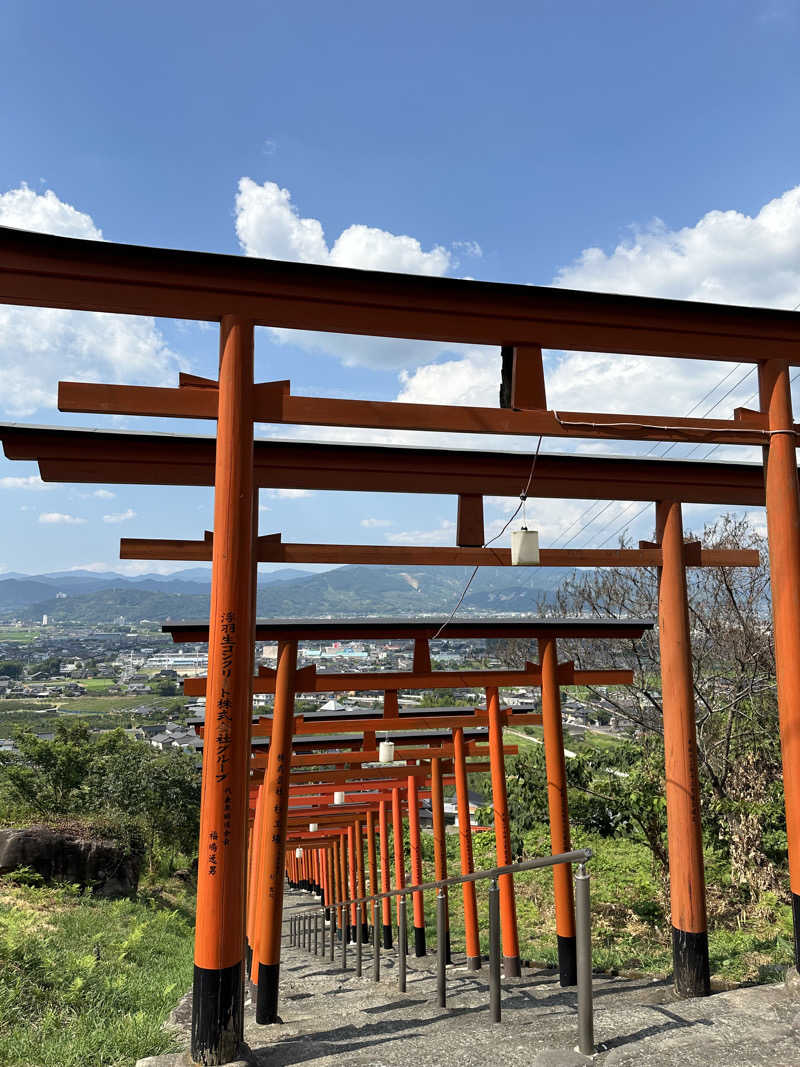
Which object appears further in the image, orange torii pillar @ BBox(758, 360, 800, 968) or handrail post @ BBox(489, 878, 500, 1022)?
orange torii pillar @ BBox(758, 360, 800, 968)

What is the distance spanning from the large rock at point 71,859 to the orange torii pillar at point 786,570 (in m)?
14.1

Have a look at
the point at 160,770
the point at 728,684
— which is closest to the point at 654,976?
the point at 728,684

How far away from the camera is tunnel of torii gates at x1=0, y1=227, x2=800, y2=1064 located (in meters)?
3.86

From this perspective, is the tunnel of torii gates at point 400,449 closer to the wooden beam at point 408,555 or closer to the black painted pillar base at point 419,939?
the wooden beam at point 408,555

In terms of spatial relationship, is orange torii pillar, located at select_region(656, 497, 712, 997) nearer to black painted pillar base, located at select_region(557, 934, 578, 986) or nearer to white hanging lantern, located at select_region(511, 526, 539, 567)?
white hanging lantern, located at select_region(511, 526, 539, 567)

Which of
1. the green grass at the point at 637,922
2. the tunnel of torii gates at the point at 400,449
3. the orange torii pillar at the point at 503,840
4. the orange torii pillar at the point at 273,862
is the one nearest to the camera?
the tunnel of torii gates at the point at 400,449

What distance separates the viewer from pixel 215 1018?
3.57 meters

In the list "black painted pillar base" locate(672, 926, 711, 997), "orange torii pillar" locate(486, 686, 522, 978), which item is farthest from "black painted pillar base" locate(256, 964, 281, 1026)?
"black painted pillar base" locate(672, 926, 711, 997)

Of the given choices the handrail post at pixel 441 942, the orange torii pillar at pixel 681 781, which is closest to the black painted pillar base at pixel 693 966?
the orange torii pillar at pixel 681 781

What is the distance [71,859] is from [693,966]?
Answer: 14262 mm

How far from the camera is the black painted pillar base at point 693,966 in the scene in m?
4.92

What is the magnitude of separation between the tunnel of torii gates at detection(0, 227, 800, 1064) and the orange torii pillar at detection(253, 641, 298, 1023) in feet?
7.18

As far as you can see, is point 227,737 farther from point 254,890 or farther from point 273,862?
point 254,890

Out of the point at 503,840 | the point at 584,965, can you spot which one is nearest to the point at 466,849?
the point at 503,840
